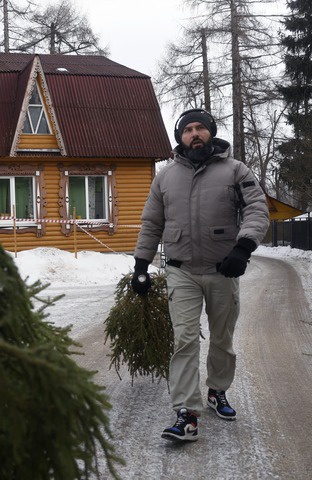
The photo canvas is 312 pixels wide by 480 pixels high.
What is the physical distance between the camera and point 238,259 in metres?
4.43

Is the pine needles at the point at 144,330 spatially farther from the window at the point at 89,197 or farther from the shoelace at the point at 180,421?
the window at the point at 89,197

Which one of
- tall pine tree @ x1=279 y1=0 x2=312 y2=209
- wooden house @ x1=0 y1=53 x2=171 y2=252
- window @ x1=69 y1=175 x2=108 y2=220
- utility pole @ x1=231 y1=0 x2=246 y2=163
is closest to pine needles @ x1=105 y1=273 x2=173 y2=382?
wooden house @ x1=0 y1=53 x2=171 y2=252

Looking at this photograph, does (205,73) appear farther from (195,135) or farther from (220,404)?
(220,404)

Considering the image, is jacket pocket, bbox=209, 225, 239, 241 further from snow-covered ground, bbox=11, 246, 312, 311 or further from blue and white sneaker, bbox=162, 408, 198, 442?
snow-covered ground, bbox=11, 246, 312, 311

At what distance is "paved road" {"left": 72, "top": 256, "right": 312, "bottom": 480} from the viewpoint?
153 inches

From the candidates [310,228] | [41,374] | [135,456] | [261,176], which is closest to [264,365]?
[135,456]

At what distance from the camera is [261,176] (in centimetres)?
5253

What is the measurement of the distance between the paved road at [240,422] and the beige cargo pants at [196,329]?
0.28 meters

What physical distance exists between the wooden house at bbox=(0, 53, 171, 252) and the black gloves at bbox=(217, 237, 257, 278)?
1707 centimetres

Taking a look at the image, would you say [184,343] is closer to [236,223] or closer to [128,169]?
[236,223]

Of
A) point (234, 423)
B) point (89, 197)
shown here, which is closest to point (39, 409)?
point (234, 423)

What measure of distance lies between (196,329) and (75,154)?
1717cm

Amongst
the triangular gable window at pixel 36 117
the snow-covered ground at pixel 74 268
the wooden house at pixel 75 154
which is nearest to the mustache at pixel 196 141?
the snow-covered ground at pixel 74 268

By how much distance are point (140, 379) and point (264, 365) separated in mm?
1300
